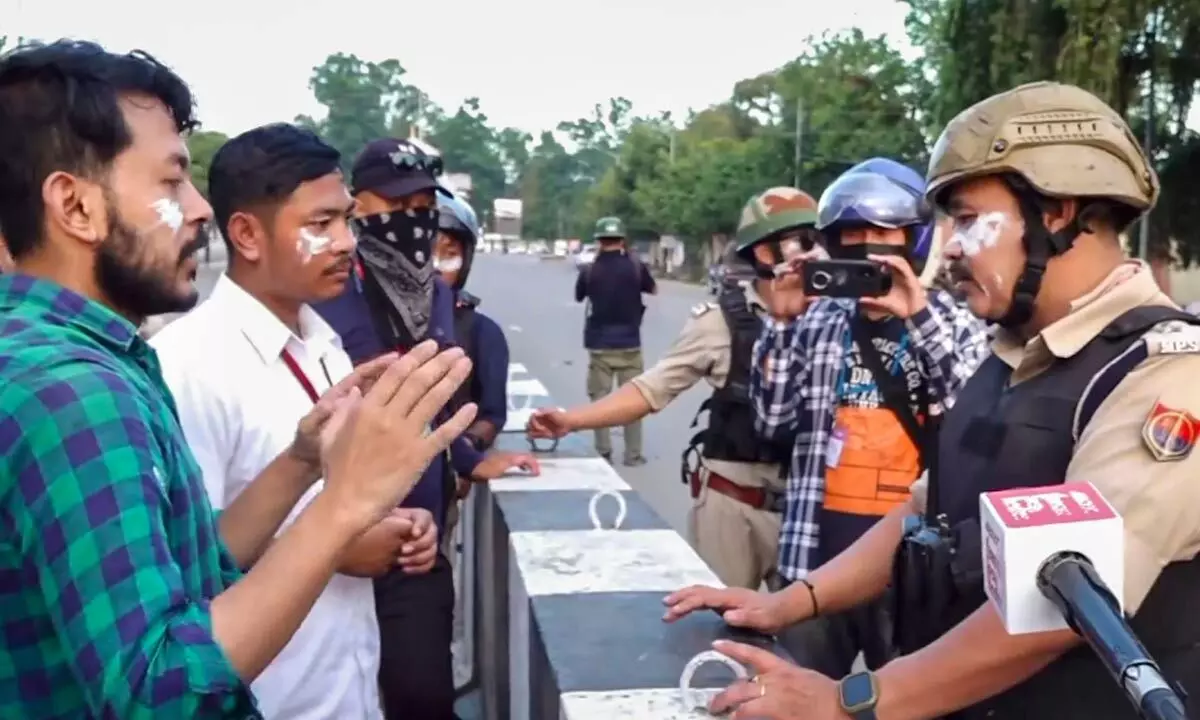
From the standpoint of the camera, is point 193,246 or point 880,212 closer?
point 193,246

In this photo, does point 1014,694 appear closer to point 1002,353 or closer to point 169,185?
point 1002,353

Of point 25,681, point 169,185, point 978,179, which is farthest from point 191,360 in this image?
point 978,179

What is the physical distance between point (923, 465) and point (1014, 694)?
4.51 feet

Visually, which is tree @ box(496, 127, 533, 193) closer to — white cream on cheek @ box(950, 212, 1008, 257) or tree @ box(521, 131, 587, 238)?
tree @ box(521, 131, 587, 238)

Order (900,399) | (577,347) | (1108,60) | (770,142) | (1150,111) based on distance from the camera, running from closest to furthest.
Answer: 1. (900,399)
2. (1108,60)
3. (1150,111)
4. (577,347)
5. (770,142)

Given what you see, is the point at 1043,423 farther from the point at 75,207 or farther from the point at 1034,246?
the point at 75,207


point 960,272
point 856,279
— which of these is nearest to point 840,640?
point 856,279

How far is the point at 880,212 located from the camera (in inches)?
135

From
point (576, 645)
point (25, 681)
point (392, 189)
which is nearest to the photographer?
point (25, 681)

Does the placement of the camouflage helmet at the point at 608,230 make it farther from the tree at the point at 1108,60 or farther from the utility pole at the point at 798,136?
the utility pole at the point at 798,136

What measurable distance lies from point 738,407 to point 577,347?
15259 mm

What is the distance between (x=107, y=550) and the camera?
128 cm

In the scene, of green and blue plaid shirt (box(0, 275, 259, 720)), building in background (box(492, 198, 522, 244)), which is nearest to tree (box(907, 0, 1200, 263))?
green and blue plaid shirt (box(0, 275, 259, 720))

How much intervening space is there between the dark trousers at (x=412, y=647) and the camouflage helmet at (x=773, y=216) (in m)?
1.59
